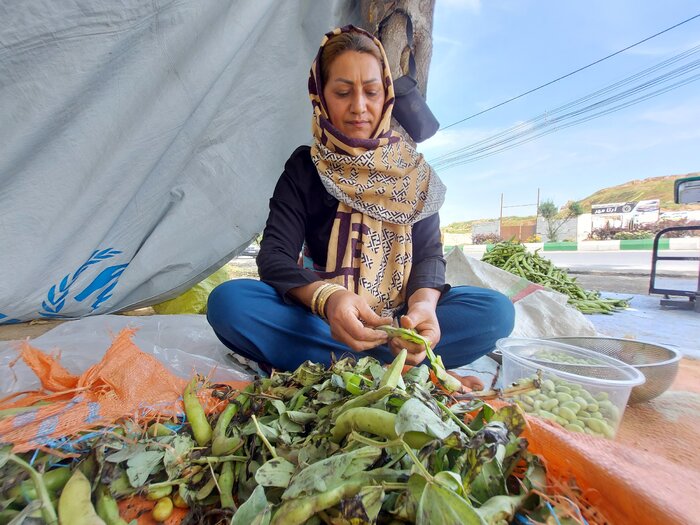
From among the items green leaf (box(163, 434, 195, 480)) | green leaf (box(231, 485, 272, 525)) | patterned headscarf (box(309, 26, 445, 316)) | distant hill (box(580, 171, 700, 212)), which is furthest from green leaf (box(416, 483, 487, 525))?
distant hill (box(580, 171, 700, 212))

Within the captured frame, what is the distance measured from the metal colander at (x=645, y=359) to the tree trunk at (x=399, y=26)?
59.3 inches

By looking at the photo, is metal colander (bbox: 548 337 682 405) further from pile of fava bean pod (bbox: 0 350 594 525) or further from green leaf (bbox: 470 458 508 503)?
green leaf (bbox: 470 458 508 503)

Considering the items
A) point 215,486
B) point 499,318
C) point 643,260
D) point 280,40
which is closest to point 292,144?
point 280,40

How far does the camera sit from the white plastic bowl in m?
0.76

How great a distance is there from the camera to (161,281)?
6.18ft

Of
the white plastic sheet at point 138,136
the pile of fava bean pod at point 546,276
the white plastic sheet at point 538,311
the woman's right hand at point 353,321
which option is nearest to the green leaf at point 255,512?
the woman's right hand at point 353,321

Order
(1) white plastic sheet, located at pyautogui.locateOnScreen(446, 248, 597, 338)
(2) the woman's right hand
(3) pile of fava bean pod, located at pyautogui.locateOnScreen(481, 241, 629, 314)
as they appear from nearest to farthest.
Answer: (2) the woman's right hand
(1) white plastic sheet, located at pyautogui.locateOnScreen(446, 248, 597, 338)
(3) pile of fava bean pod, located at pyautogui.locateOnScreen(481, 241, 629, 314)

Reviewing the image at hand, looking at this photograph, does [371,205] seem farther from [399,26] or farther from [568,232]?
[568,232]

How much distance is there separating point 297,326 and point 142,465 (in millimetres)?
618

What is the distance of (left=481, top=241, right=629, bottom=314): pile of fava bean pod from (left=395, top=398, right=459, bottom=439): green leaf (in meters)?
2.70

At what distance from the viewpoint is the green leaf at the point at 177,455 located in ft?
1.83

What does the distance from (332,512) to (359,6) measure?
236cm

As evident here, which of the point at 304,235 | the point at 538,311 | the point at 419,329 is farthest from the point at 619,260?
the point at 419,329

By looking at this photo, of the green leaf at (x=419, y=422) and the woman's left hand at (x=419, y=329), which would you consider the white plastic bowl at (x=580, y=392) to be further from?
the green leaf at (x=419, y=422)
